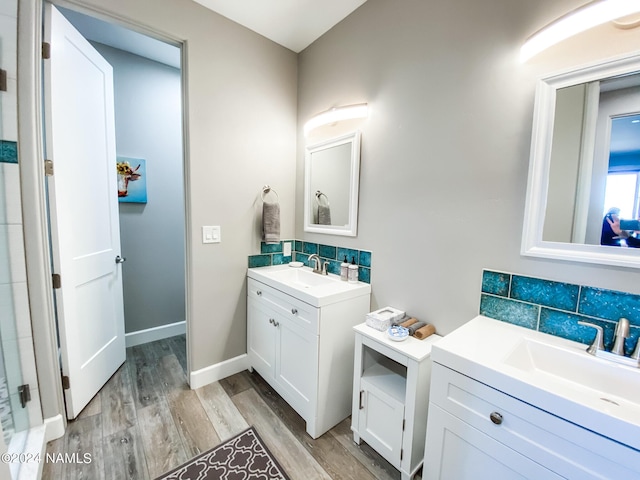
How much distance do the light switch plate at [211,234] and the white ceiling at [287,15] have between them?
4.95ft

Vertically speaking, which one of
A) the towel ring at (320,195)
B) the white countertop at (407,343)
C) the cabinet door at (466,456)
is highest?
the towel ring at (320,195)

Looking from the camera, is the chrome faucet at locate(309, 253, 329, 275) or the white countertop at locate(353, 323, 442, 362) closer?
the white countertop at locate(353, 323, 442, 362)

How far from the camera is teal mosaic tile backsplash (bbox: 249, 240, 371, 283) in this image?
188cm

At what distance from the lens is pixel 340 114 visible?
188 centimetres

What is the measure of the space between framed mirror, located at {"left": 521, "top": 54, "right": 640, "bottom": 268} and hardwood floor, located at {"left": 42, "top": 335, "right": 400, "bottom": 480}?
1403 millimetres

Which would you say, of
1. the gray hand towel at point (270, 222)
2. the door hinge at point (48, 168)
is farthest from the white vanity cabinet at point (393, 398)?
the door hinge at point (48, 168)

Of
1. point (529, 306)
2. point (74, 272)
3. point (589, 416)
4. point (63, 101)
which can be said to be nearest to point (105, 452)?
point (74, 272)

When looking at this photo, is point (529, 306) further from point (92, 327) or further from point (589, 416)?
point (92, 327)

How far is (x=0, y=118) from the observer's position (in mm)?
1307

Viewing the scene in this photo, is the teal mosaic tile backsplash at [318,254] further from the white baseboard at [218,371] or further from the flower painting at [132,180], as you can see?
the flower painting at [132,180]

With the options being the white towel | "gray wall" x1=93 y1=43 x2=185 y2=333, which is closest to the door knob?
the white towel

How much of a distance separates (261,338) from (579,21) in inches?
92.1

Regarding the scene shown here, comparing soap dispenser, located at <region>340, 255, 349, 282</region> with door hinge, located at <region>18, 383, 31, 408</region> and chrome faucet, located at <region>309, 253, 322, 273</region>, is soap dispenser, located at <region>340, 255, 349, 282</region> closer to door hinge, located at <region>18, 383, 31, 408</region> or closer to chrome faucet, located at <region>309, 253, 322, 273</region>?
chrome faucet, located at <region>309, 253, 322, 273</region>

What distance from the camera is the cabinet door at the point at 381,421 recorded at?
132 centimetres
